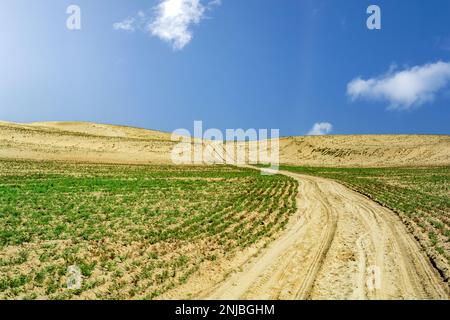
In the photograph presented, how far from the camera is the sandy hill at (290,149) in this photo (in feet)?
229

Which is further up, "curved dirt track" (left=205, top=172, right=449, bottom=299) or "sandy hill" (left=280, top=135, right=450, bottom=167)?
"sandy hill" (left=280, top=135, right=450, bottom=167)

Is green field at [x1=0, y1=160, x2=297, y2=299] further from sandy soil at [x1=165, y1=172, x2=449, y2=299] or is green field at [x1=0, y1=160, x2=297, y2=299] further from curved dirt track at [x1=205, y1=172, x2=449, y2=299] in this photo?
curved dirt track at [x1=205, y1=172, x2=449, y2=299]

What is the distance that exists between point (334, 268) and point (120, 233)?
10031mm

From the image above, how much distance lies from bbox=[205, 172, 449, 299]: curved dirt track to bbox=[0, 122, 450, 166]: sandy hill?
54183 millimetres

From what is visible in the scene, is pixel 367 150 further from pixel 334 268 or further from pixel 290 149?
pixel 334 268

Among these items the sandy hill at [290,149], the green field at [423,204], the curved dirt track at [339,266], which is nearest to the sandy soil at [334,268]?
the curved dirt track at [339,266]

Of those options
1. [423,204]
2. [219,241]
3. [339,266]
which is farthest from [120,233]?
[423,204]

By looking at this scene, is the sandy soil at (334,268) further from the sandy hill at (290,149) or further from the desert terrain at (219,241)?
the sandy hill at (290,149)

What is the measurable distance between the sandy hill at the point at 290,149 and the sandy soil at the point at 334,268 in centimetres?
5458

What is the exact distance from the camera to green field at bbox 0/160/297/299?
1212 cm

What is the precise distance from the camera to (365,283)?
39.0ft

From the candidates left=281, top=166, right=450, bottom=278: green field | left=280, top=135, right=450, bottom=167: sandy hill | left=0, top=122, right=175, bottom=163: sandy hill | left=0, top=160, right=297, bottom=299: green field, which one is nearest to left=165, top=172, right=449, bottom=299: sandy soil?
left=281, top=166, right=450, bottom=278: green field
